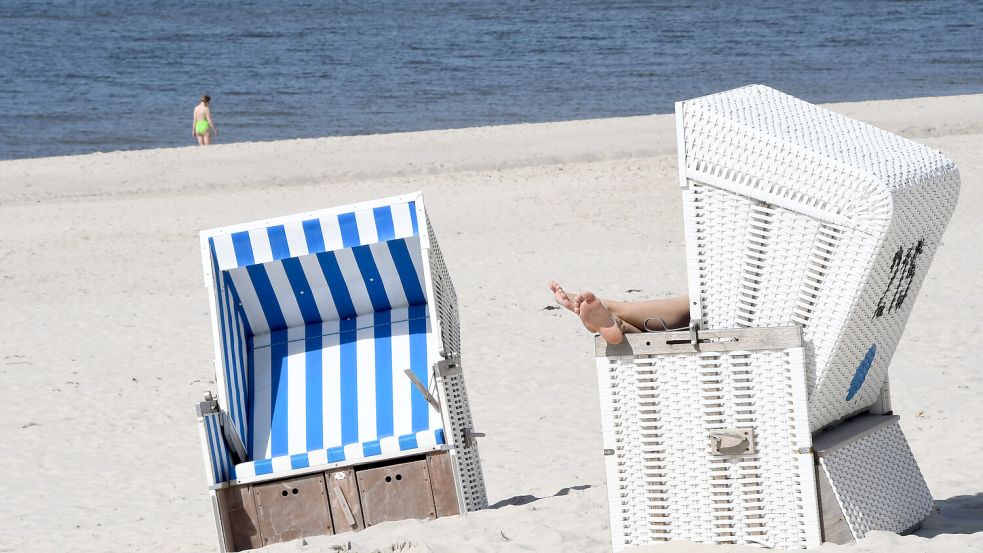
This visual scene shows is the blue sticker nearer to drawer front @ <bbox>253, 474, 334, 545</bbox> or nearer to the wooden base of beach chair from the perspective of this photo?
the wooden base of beach chair

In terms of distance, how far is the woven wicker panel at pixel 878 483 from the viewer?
3918 millimetres

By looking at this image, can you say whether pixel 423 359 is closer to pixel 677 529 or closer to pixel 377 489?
pixel 377 489

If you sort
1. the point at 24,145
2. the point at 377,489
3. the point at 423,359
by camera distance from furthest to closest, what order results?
the point at 24,145
the point at 423,359
the point at 377,489

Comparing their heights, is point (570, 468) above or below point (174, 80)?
below

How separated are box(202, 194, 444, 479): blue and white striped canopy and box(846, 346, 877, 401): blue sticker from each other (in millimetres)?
1874

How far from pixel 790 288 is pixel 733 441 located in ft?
1.73

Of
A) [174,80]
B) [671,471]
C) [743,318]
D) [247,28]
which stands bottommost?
[671,471]

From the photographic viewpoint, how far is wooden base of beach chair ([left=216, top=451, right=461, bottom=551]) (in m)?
5.31

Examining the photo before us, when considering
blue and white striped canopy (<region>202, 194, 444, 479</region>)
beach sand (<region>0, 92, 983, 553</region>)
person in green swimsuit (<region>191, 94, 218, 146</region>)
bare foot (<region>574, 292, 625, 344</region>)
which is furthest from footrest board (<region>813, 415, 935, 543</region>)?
person in green swimsuit (<region>191, 94, 218, 146</region>)

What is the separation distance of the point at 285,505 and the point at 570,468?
6.04ft

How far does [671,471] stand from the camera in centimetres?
404

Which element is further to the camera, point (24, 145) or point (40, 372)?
point (24, 145)

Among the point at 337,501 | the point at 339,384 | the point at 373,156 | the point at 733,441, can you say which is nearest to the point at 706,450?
the point at 733,441

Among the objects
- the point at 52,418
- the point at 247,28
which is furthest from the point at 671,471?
the point at 247,28
